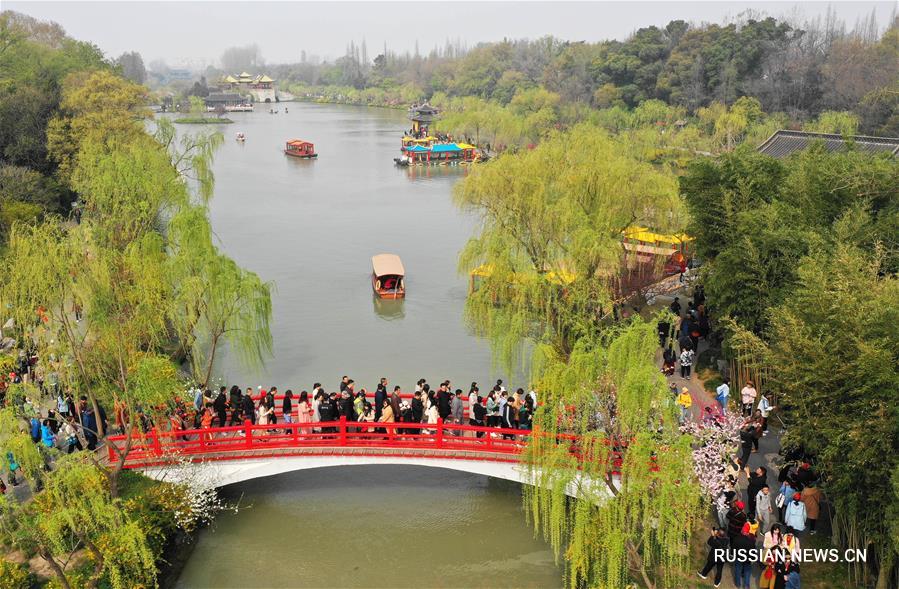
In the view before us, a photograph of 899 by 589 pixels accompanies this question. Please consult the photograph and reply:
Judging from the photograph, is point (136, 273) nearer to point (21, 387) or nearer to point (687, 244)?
point (21, 387)

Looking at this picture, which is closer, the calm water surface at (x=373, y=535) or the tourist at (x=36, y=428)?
the calm water surface at (x=373, y=535)

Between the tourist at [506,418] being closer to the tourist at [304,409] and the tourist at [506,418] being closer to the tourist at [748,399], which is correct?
the tourist at [304,409]

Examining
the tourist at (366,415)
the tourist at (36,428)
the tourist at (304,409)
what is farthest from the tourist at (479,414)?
the tourist at (36,428)

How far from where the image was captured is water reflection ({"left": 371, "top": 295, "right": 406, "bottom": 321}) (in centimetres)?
2749

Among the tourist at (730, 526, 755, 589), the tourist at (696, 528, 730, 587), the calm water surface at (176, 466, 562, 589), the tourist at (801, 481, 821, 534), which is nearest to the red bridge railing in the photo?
the calm water surface at (176, 466, 562, 589)

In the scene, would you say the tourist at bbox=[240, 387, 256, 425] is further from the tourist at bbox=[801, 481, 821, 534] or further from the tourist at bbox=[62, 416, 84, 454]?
the tourist at bbox=[801, 481, 821, 534]

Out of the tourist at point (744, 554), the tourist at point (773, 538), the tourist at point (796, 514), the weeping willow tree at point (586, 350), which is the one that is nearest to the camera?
the weeping willow tree at point (586, 350)

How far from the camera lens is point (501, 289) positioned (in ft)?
62.4

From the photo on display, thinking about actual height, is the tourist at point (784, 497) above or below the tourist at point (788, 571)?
above

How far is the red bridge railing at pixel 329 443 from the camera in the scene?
14.2 m

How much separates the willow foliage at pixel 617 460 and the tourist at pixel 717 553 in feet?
1.27

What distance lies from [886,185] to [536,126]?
53.7 m

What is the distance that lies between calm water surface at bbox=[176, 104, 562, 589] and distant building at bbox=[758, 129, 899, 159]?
555 inches

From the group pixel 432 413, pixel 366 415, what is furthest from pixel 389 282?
pixel 432 413
